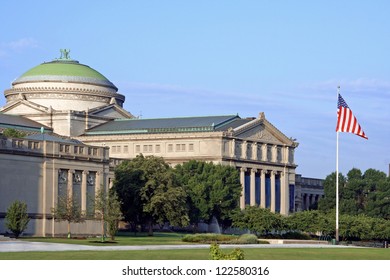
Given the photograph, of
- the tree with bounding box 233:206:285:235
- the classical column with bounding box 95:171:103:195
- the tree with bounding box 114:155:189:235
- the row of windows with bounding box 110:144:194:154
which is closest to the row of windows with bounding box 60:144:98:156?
the classical column with bounding box 95:171:103:195

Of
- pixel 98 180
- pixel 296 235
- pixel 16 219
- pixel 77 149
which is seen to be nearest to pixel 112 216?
pixel 16 219

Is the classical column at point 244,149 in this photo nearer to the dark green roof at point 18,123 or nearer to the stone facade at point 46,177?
the dark green roof at point 18,123

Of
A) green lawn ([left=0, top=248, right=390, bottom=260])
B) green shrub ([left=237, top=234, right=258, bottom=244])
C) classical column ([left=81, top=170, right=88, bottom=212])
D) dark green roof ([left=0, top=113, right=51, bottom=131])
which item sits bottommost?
green shrub ([left=237, top=234, right=258, bottom=244])

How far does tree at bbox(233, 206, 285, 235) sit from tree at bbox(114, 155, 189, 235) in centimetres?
1095

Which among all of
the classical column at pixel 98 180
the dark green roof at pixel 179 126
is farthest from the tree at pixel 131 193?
the dark green roof at pixel 179 126

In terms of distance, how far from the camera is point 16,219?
387 feet

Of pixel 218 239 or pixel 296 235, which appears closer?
pixel 218 239

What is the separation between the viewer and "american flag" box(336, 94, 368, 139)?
402 ft

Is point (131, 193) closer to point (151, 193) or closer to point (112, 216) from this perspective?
point (151, 193)

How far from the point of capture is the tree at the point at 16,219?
387 feet

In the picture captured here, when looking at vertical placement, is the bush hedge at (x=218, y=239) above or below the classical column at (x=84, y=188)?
below

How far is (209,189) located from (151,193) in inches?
871

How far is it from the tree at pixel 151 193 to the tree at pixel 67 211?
1815cm

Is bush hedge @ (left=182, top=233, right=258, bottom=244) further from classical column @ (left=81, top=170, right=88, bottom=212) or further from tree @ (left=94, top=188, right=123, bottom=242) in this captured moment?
classical column @ (left=81, top=170, right=88, bottom=212)
